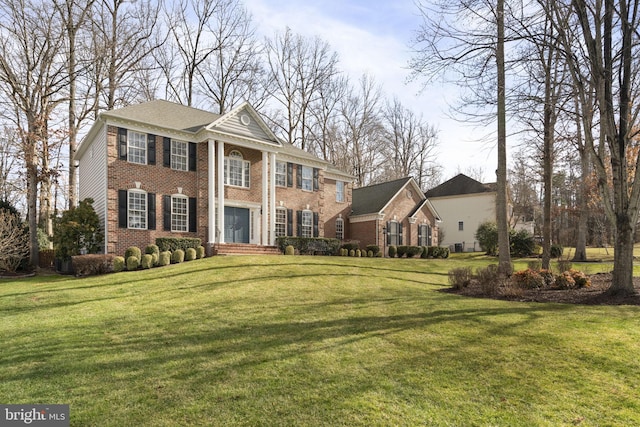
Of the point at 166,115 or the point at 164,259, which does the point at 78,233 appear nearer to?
the point at 164,259

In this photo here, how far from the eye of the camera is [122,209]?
17.7 m

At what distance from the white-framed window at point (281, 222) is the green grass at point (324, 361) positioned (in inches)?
550

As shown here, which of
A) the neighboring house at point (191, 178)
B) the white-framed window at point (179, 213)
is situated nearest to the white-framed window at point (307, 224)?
the neighboring house at point (191, 178)

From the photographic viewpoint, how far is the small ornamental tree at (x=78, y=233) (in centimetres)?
1714

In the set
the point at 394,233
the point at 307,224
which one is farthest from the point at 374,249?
the point at 307,224

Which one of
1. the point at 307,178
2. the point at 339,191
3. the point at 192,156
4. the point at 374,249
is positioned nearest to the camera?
the point at 192,156

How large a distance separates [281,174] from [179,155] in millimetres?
6396

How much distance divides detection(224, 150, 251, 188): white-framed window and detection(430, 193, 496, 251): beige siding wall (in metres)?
24.8

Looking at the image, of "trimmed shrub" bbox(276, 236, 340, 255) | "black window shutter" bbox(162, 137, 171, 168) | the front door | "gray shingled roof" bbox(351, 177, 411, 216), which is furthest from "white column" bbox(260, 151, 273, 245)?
"gray shingled roof" bbox(351, 177, 411, 216)

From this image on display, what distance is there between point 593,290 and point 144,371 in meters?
11.0

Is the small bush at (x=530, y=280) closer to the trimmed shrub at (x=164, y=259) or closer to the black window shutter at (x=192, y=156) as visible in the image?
the trimmed shrub at (x=164, y=259)

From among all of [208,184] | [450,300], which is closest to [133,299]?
[450,300]

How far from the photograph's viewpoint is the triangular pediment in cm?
2044

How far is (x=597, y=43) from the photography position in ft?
31.1
